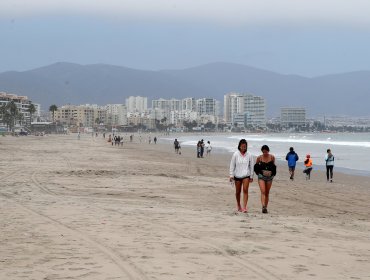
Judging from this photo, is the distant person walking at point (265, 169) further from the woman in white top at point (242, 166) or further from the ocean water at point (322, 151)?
the ocean water at point (322, 151)

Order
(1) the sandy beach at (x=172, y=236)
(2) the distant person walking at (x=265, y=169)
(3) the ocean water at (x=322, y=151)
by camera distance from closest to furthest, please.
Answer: (1) the sandy beach at (x=172, y=236) → (2) the distant person walking at (x=265, y=169) → (3) the ocean water at (x=322, y=151)

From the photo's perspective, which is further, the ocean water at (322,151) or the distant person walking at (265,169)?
the ocean water at (322,151)

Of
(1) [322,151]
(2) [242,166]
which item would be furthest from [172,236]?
(1) [322,151]

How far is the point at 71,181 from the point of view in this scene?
17.7 m

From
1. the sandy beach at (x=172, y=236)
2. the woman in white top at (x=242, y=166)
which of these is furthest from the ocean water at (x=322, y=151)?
the woman in white top at (x=242, y=166)

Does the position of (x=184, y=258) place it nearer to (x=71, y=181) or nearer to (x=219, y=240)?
(x=219, y=240)

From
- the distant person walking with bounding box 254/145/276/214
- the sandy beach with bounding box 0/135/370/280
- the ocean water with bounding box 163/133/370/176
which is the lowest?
the ocean water with bounding box 163/133/370/176

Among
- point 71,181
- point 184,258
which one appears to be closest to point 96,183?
point 71,181

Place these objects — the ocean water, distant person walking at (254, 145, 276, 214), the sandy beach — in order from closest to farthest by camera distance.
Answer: the sandy beach → distant person walking at (254, 145, 276, 214) → the ocean water

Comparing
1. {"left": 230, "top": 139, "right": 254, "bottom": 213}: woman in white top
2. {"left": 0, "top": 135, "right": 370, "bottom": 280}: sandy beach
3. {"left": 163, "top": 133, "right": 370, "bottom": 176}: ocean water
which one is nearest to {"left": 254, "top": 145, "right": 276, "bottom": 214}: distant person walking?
{"left": 230, "top": 139, "right": 254, "bottom": 213}: woman in white top

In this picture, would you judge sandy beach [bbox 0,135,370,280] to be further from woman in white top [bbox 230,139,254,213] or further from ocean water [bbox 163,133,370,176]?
ocean water [bbox 163,133,370,176]

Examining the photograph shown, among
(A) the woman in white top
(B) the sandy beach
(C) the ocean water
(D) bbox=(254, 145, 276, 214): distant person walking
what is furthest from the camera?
(C) the ocean water

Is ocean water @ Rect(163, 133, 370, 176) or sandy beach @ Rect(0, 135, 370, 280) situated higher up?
sandy beach @ Rect(0, 135, 370, 280)

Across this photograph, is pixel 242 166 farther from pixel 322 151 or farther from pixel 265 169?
pixel 322 151
